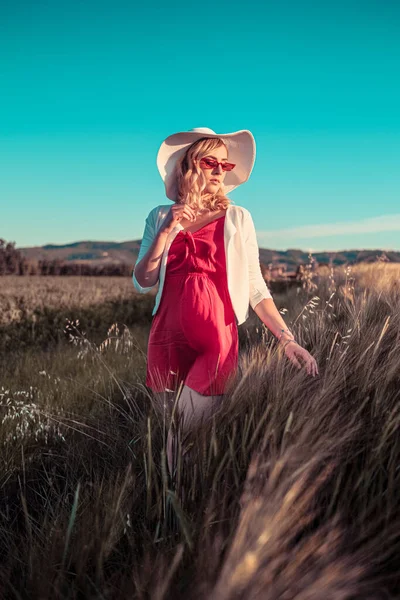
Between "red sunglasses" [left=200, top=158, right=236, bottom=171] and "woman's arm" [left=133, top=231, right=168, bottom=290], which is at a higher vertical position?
"red sunglasses" [left=200, top=158, right=236, bottom=171]

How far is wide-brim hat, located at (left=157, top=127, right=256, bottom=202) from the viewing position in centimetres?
307

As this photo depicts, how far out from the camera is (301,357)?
278 cm

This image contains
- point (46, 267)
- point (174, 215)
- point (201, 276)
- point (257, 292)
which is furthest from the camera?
point (46, 267)

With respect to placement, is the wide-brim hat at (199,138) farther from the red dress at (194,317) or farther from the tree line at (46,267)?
the tree line at (46,267)

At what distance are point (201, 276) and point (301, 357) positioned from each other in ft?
2.17

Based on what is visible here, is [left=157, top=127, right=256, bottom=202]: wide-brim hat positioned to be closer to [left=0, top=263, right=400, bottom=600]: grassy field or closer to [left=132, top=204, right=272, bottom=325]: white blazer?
[left=132, top=204, right=272, bottom=325]: white blazer

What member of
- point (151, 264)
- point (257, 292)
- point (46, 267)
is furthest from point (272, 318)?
point (46, 267)

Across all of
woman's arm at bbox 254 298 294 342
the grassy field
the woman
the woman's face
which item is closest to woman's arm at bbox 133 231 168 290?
→ the woman

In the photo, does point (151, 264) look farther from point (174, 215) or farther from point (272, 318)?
point (272, 318)

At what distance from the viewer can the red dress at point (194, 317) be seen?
8.97 ft

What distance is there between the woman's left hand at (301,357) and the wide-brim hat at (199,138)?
3.66ft

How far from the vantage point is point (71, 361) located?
5.76 metres

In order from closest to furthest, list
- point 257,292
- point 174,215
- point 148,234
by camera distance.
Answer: point 174,215 → point 257,292 → point 148,234

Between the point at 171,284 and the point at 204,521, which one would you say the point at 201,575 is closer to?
the point at 204,521
